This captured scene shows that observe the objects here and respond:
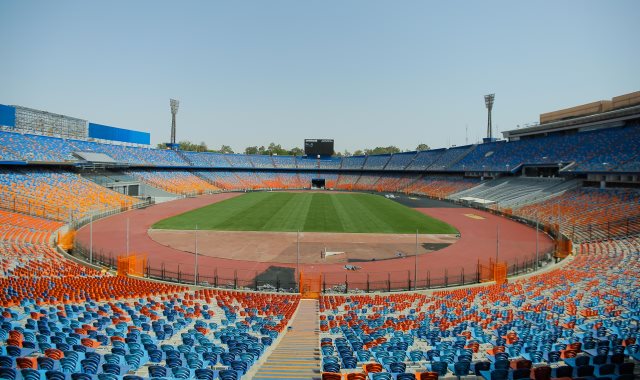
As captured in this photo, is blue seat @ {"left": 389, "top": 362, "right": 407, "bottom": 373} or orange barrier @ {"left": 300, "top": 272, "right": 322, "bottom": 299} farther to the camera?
orange barrier @ {"left": 300, "top": 272, "right": 322, "bottom": 299}

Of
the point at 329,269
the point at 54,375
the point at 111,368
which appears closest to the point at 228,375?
the point at 111,368

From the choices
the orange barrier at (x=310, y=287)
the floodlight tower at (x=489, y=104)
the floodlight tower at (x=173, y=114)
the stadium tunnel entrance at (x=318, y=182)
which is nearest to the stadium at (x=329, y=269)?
the orange barrier at (x=310, y=287)

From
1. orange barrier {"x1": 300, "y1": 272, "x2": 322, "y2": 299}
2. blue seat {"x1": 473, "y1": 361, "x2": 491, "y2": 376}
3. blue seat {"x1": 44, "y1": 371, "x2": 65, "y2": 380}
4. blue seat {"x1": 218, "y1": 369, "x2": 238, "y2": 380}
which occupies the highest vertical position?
blue seat {"x1": 44, "y1": 371, "x2": 65, "y2": 380}

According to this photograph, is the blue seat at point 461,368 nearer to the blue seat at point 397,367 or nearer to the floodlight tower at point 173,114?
the blue seat at point 397,367

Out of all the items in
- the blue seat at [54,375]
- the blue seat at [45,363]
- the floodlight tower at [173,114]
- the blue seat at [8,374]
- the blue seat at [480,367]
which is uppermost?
the floodlight tower at [173,114]

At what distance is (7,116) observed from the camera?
58469 mm

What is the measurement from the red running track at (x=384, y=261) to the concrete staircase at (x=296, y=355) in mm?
11592

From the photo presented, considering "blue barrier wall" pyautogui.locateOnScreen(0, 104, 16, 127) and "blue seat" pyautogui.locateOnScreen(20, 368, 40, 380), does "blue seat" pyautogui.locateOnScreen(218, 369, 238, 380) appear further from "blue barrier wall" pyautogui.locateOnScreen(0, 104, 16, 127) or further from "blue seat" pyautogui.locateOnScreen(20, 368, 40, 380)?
"blue barrier wall" pyautogui.locateOnScreen(0, 104, 16, 127)

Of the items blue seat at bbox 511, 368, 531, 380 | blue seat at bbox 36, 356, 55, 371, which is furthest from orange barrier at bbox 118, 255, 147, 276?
blue seat at bbox 511, 368, 531, 380

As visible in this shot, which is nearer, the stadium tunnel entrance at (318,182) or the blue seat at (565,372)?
the blue seat at (565,372)

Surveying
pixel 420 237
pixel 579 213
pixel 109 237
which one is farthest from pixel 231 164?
pixel 579 213

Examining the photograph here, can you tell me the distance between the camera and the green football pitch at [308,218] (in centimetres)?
4526

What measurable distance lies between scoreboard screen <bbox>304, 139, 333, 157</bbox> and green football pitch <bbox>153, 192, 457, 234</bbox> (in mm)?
58886

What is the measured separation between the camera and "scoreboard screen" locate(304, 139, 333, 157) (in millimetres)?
127000
